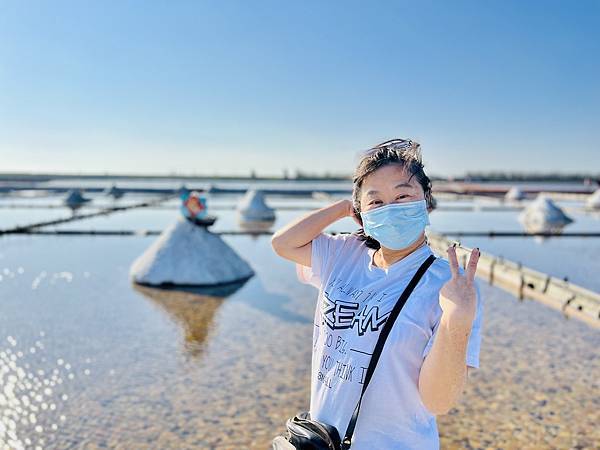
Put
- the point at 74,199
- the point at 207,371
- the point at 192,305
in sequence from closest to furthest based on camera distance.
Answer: the point at 207,371 < the point at 192,305 < the point at 74,199

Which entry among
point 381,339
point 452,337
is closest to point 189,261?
point 381,339

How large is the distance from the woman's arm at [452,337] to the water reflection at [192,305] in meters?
5.62

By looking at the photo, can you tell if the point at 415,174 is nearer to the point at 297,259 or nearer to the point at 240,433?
the point at 297,259

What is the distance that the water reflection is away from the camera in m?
7.39

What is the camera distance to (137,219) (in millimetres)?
25031

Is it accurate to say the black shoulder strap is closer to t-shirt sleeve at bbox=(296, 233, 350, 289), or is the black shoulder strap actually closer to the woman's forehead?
the woman's forehead

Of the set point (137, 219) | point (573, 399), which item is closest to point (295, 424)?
point (573, 399)

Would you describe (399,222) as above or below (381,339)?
above

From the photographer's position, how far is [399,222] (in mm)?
1772

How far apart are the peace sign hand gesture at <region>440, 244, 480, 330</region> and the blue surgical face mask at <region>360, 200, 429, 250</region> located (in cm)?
35

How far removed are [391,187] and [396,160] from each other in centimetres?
10

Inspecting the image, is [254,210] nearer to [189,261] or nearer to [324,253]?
[189,261]

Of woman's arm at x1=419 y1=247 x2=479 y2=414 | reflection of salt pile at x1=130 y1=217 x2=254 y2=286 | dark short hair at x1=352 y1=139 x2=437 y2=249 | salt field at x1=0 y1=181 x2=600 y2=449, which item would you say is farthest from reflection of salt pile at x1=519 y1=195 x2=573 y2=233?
woman's arm at x1=419 y1=247 x2=479 y2=414

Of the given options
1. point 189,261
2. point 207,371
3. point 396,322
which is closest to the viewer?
point 396,322
